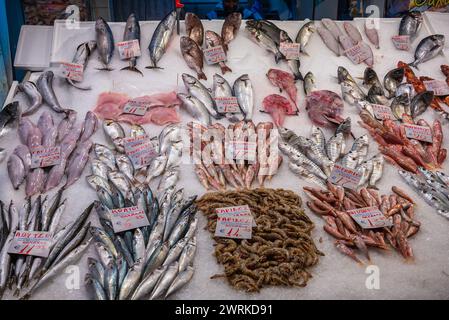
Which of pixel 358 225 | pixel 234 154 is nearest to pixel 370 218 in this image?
pixel 358 225

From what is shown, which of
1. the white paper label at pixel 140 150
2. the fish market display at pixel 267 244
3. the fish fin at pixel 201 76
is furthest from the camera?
the fish fin at pixel 201 76

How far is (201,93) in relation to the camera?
3355mm

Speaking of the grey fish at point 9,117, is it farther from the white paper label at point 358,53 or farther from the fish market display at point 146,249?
the white paper label at point 358,53

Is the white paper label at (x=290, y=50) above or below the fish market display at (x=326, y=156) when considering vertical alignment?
above

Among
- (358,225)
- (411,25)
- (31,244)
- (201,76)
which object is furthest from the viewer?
(411,25)

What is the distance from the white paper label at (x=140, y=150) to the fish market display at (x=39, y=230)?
0.45 metres

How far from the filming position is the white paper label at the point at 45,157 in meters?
2.69

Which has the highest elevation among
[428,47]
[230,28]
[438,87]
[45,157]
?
[230,28]

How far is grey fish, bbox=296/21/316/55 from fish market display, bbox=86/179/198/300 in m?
2.02

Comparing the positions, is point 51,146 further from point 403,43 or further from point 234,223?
point 403,43

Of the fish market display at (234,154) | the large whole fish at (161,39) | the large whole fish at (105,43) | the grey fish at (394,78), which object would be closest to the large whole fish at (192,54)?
the large whole fish at (161,39)

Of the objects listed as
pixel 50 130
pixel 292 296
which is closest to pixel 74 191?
pixel 50 130

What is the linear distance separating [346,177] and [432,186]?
0.48m
